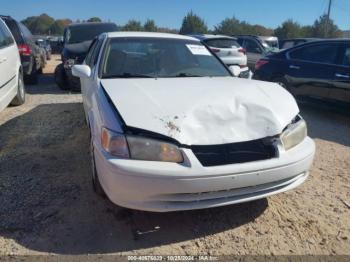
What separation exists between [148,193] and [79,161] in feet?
6.12

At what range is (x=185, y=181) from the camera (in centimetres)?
245

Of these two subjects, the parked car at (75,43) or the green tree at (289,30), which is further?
the green tree at (289,30)

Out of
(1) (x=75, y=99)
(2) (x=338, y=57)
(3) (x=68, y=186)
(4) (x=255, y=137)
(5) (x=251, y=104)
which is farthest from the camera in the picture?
(1) (x=75, y=99)

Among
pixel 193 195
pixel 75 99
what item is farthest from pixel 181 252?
pixel 75 99

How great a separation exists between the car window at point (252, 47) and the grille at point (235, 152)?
39.4ft

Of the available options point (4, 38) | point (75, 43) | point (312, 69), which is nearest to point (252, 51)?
point (75, 43)

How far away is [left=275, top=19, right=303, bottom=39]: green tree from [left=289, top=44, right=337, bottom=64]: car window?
45.8 m

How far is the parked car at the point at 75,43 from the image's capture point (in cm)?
900

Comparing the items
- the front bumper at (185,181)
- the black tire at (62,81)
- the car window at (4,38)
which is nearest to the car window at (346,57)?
the front bumper at (185,181)

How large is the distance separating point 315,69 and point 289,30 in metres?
47.8

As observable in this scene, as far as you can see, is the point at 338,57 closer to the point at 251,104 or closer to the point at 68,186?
the point at 251,104

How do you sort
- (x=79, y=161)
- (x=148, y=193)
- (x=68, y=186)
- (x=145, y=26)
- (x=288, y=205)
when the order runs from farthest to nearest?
(x=145, y=26), (x=79, y=161), (x=68, y=186), (x=288, y=205), (x=148, y=193)

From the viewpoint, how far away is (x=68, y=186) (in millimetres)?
3494

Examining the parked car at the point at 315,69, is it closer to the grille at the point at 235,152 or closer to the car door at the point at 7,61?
the grille at the point at 235,152
